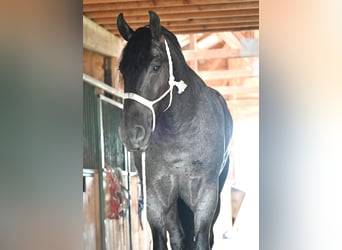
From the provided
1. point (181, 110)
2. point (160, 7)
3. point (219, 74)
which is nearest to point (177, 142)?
point (181, 110)

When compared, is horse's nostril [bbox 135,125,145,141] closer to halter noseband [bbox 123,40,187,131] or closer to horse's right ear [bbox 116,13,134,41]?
halter noseband [bbox 123,40,187,131]

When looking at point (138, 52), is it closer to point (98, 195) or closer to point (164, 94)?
point (164, 94)

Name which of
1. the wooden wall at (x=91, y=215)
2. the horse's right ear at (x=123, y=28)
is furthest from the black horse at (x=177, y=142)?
the wooden wall at (x=91, y=215)

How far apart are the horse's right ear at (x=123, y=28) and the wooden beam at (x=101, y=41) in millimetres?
16

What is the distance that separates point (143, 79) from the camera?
78cm

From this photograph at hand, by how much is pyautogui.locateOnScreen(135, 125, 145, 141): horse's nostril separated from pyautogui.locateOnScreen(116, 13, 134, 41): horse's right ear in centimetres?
19

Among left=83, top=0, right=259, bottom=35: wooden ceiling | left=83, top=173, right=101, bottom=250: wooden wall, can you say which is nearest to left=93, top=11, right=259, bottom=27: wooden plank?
left=83, top=0, right=259, bottom=35: wooden ceiling

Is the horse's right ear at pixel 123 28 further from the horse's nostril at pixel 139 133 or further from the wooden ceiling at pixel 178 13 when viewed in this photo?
the horse's nostril at pixel 139 133

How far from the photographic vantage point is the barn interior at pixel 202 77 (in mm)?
764
